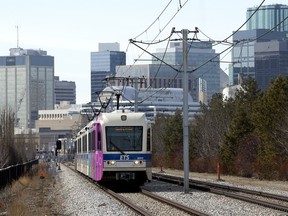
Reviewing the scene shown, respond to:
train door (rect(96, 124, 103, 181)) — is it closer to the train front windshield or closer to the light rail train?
the light rail train

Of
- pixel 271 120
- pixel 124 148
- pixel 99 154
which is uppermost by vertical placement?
pixel 271 120

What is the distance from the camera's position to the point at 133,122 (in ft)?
108

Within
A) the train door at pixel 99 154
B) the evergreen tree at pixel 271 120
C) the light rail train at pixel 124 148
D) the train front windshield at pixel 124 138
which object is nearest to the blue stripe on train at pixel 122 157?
the light rail train at pixel 124 148

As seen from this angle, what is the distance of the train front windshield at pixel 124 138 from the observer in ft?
107

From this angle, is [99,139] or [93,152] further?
[93,152]

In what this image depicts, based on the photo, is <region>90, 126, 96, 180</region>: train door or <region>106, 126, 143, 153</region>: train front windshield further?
<region>90, 126, 96, 180</region>: train door

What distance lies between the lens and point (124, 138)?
32.7 meters

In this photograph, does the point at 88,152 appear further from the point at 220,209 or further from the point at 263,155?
the point at 220,209

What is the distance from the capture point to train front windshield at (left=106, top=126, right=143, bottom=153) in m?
32.5

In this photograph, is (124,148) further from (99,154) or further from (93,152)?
(93,152)

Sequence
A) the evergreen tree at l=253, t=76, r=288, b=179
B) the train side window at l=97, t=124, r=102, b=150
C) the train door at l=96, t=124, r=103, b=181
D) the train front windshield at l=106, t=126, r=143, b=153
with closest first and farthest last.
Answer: the train front windshield at l=106, t=126, r=143, b=153
the train door at l=96, t=124, r=103, b=181
the train side window at l=97, t=124, r=102, b=150
the evergreen tree at l=253, t=76, r=288, b=179

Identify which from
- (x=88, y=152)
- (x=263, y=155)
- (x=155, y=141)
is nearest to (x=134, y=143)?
(x=88, y=152)

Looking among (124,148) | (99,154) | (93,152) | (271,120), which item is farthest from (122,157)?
(271,120)

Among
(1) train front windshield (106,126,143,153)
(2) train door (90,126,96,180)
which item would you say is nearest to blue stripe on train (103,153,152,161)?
(1) train front windshield (106,126,143,153)
